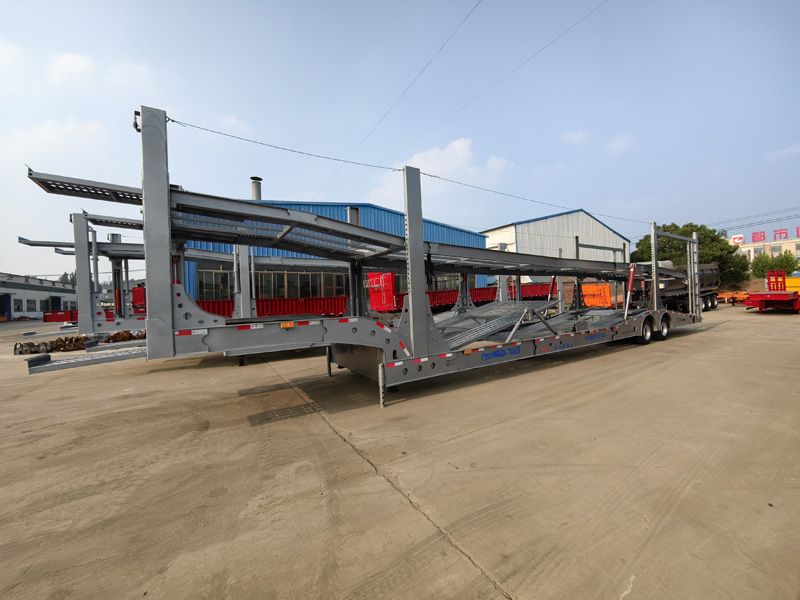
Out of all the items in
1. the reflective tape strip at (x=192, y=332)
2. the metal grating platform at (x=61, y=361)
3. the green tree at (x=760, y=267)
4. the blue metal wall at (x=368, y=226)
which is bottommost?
the metal grating platform at (x=61, y=361)

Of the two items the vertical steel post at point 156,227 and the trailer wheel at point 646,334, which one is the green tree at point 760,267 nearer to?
the trailer wheel at point 646,334

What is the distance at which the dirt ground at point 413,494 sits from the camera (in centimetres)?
223

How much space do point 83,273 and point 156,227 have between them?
291 inches

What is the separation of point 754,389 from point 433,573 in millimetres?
6857

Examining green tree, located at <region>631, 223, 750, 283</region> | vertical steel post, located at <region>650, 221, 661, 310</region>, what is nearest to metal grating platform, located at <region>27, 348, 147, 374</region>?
vertical steel post, located at <region>650, 221, 661, 310</region>

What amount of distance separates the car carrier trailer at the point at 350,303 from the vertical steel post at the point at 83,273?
A: 11.0 feet

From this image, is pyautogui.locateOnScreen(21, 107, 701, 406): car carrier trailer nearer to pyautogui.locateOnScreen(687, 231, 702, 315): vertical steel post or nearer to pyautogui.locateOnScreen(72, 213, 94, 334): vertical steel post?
pyautogui.locateOnScreen(72, 213, 94, 334): vertical steel post

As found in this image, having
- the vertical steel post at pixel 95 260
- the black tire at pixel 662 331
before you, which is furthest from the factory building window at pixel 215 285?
the black tire at pixel 662 331

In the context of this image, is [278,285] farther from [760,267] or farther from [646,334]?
[760,267]

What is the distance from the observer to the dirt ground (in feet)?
7.30

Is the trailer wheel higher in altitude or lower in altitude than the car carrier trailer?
lower

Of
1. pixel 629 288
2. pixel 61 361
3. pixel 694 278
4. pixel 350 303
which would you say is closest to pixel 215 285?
pixel 61 361

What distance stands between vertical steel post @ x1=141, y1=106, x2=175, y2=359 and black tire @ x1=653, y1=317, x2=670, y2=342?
1301 cm

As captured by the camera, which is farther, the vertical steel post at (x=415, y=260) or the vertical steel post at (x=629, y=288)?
the vertical steel post at (x=629, y=288)
